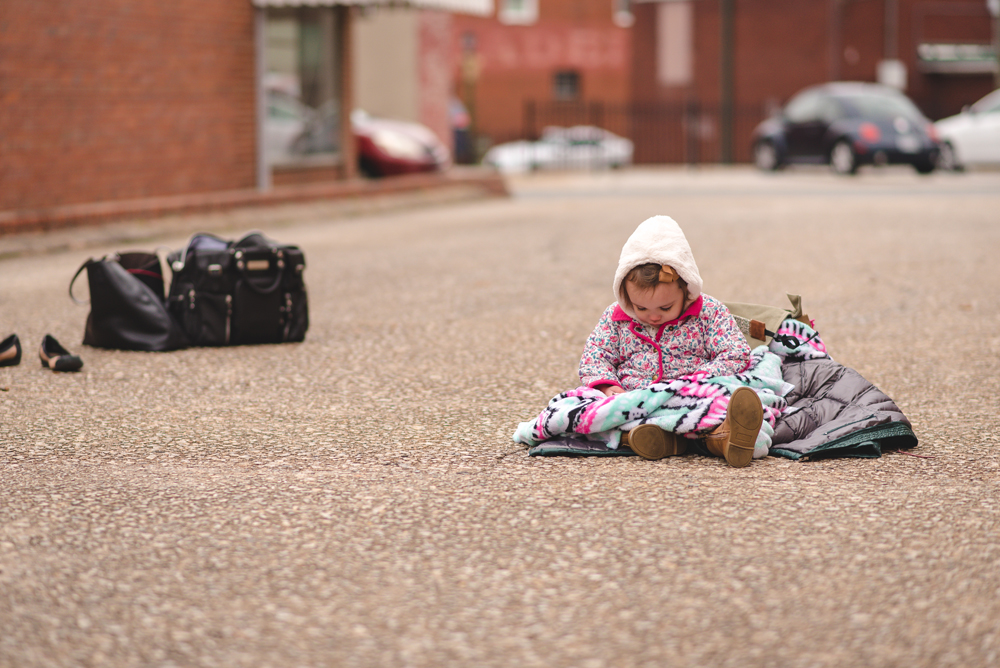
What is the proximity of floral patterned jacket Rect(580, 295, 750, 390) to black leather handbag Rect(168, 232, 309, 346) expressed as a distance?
2.26 meters

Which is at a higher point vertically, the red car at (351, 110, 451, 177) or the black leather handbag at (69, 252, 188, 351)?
the red car at (351, 110, 451, 177)

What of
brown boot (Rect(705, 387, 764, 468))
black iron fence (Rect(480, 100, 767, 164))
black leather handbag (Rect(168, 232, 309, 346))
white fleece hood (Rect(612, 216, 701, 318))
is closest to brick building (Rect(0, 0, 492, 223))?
black leather handbag (Rect(168, 232, 309, 346))

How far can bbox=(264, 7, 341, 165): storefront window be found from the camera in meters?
14.7

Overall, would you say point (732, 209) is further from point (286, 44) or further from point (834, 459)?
point (834, 459)

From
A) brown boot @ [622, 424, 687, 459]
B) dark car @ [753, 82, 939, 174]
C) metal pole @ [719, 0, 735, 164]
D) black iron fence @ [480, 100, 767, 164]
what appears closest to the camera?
brown boot @ [622, 424, 687, 459]

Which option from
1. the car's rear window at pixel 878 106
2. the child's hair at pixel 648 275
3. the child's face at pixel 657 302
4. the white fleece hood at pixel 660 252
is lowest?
the child's face at pixel 657 302

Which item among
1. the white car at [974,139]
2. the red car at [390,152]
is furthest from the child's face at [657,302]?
the white car at [974,139]

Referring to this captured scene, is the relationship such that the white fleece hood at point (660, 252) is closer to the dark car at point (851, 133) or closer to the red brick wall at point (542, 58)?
the dark car at point (851, 133)

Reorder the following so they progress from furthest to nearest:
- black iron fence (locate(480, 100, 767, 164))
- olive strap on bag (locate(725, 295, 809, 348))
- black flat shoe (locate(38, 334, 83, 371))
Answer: black iron fence (locate(480, 100, 767, 164)) → black flat shoe (locate(38, 334, 83, 371)) → olive strap on bag (locate(725, 295, 809, 348))

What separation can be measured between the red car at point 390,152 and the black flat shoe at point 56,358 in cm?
1192

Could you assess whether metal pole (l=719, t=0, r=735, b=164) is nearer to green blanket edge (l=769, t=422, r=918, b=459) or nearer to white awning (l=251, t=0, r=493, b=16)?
white awning (l=251, t=0, r=493, b=16)

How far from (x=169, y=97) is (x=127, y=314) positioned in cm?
752

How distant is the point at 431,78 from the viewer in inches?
1061

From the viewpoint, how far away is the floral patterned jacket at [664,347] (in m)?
4.14
